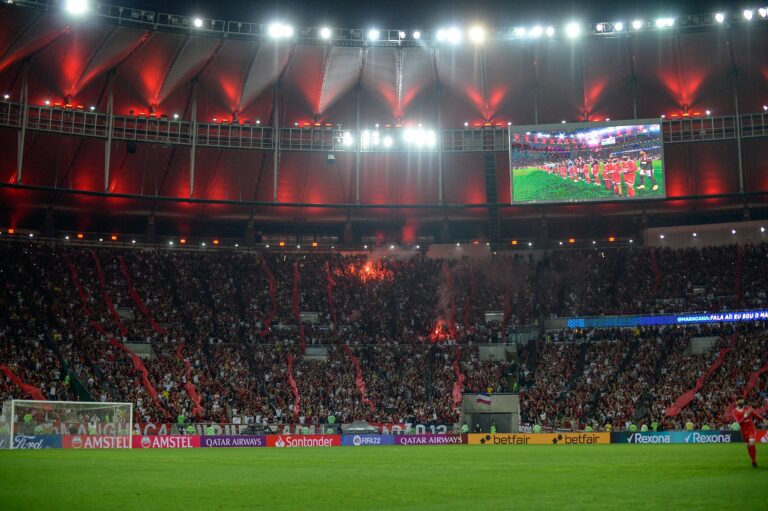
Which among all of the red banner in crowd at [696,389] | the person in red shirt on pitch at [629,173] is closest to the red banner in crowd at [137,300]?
the person in red shirt on pitch at [629,173]

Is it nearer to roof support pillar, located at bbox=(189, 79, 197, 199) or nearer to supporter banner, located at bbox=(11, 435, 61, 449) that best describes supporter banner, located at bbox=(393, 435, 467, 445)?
supporter banner, located at bbox=(11, 435, 61, 449)

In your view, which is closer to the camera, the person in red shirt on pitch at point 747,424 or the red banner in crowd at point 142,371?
the person in red shirt on pitch at point 747,424

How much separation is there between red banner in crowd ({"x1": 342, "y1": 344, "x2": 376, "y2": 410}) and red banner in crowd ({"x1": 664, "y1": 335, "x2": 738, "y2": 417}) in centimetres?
1742

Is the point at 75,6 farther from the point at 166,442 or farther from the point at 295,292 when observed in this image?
the point at 295,292

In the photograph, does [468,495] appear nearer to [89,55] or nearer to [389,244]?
[89,55]

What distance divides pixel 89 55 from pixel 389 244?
26.3 metres

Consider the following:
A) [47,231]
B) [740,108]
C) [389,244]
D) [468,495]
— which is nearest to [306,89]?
[389,244]

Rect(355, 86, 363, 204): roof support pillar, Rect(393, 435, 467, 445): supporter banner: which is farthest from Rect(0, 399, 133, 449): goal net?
Rect(355, 86, 363, 204): roof support pillar

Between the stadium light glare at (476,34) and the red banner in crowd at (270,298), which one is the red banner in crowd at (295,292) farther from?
the stadium light glare at (476,34)

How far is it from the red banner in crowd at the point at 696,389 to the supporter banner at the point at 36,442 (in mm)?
31894

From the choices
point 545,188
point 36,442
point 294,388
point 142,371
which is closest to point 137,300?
point 142,371

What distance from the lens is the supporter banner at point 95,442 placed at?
36875 millimetres

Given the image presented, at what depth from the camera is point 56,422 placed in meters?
36.7

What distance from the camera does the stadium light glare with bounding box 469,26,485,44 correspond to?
52.1 metres
